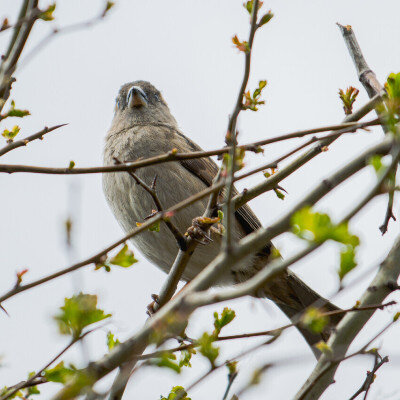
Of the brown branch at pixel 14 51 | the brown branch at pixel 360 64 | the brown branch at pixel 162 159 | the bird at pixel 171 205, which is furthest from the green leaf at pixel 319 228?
the bird at pixel 171 205

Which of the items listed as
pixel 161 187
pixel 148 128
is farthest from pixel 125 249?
pixel 148 128

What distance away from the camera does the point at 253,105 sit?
3057mm

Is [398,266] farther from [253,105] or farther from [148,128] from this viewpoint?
[148,128]

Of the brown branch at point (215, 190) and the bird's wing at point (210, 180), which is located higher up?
the bird's wing at point (210, 180)

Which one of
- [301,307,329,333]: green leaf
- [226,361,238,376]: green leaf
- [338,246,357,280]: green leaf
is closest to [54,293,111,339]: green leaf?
[226,361,238,376]: green leaf

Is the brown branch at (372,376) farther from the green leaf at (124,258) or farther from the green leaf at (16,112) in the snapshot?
the green leaf at (16,112)

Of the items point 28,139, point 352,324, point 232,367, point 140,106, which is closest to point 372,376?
point 352,324

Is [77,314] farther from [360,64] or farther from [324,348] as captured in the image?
[360,64]

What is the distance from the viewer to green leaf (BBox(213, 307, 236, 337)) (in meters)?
2.69

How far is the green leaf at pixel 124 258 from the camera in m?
2.58

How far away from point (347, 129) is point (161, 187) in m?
2.86

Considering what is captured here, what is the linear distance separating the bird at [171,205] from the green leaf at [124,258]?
244 centimetres

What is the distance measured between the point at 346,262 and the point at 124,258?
1.03 metres

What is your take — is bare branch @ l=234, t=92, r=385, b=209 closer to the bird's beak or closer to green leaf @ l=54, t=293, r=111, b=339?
green leaf @ l=54, t=293, r=111, b=339
